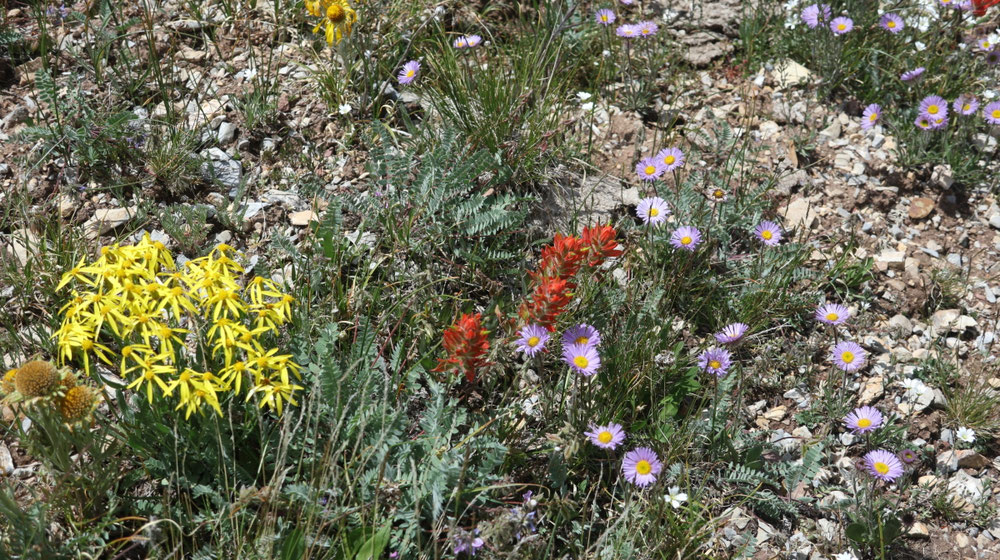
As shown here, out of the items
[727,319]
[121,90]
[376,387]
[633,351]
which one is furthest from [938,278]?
[121,90]

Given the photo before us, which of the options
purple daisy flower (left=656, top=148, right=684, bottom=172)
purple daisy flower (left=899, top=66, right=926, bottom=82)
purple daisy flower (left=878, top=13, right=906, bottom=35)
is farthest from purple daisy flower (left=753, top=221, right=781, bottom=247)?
purple daisy flower (left=878, top=13, right=906, bottom=35)

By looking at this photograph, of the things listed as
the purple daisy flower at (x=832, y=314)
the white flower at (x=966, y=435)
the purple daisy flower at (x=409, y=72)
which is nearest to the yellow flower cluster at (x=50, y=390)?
the purple daisy flower at (x=409, y=72)

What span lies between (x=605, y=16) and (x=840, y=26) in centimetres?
125

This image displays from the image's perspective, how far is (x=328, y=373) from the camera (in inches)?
103

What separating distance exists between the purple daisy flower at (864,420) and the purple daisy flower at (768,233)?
2.79ft

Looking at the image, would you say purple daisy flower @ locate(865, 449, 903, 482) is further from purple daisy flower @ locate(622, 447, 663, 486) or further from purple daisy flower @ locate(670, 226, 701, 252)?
purple daisy flower @ locate(670, 226, 701, 252)

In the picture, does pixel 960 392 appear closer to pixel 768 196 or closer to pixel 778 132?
pixel 768 196

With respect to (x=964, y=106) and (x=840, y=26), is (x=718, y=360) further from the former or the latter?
(x=840, y=26)

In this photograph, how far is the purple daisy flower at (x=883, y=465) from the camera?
2861 millimetres

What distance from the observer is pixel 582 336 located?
2.88 m

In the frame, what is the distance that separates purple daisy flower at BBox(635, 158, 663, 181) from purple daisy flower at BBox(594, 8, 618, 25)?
103 centimetres

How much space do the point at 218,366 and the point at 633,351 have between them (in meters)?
1.47

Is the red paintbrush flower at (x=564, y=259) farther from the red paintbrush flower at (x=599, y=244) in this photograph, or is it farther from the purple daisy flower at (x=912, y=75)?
the purple daisy flower at (x=912, y=75)

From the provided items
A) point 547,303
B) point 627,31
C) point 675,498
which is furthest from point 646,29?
point 675,498
